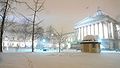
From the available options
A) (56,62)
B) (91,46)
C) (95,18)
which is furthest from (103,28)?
(56,62)

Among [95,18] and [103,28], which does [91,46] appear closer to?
[103,28]

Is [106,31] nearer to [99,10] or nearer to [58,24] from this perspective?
[99,10]

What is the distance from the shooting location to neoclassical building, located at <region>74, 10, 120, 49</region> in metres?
72.4

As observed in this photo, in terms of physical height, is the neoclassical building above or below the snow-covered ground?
above

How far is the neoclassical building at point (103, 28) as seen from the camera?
238ft

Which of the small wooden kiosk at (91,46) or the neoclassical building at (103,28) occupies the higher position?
the neoclassical building at (103,28)

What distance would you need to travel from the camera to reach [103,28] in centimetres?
7975

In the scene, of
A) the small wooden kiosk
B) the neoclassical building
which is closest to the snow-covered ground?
the small wooden kiosk

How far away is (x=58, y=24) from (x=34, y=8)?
99.7ft

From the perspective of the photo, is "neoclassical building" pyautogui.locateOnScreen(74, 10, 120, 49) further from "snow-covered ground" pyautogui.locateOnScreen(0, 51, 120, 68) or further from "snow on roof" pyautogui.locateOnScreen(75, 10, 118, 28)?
"snow-covered ground" pyautogui.locateOnScreen(0, 51, 120, 68)

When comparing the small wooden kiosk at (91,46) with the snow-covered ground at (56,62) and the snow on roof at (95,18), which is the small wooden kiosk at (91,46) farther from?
the snow on roof at (95,18)

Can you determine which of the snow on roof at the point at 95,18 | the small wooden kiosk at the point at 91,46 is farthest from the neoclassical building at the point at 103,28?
the small wooden kiosk at the point at 91,46

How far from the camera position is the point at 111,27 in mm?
78062

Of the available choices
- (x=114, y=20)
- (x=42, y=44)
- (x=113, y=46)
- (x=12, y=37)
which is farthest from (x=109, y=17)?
(x=12, y=37)
